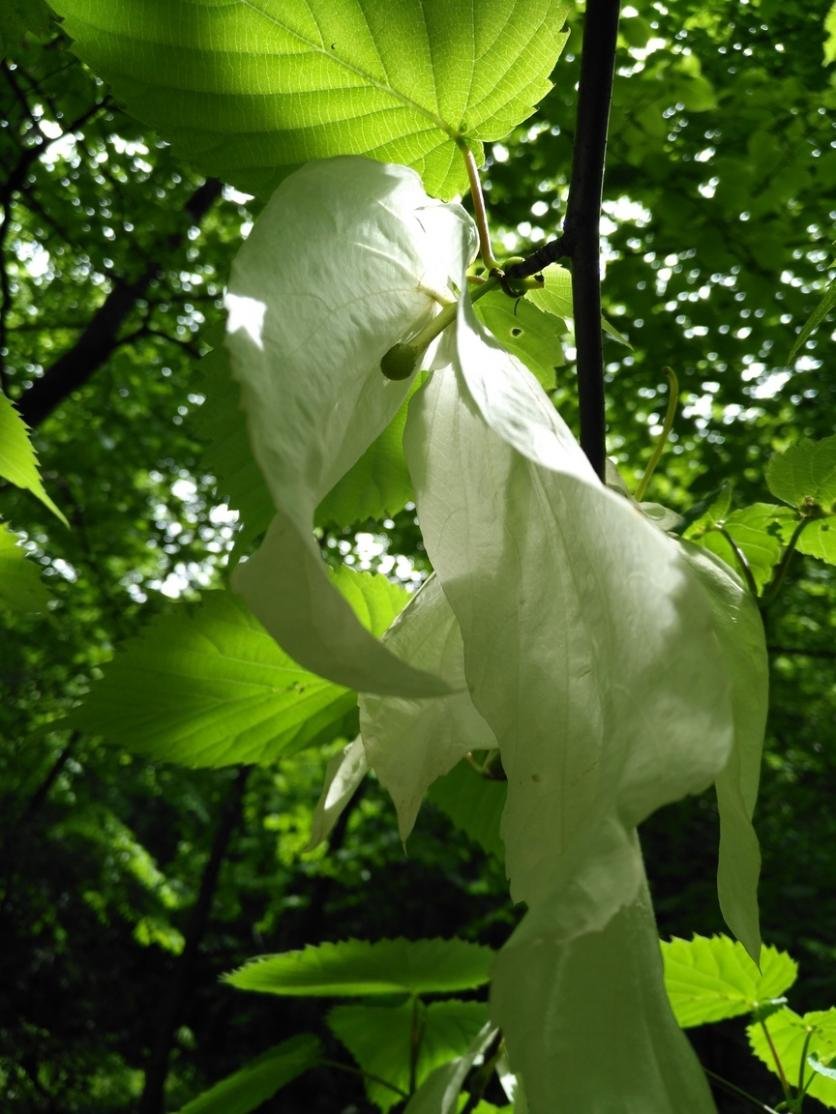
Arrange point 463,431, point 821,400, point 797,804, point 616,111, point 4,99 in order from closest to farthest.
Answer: point 463,431 → point 616,111 → point 4,99 → point 821,400 → point 797,804

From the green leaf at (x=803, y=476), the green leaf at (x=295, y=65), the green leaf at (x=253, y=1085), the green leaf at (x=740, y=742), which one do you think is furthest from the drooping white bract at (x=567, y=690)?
the green leaf at (x=253, y=1085)

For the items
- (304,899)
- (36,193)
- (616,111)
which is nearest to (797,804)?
(304,899)

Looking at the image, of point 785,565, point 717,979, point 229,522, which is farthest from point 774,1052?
point 229,522

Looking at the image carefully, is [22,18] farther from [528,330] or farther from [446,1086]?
[446,1086]

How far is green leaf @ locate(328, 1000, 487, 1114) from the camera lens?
42.4 inches

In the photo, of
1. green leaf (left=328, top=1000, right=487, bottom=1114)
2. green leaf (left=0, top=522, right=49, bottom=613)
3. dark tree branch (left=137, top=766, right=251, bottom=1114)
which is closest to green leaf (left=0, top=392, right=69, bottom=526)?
green leaf (left=0, top=522, right=49, bottom=613)

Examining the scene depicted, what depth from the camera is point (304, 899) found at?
430cm

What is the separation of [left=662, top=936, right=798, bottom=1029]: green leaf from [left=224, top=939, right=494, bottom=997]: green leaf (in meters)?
0.22

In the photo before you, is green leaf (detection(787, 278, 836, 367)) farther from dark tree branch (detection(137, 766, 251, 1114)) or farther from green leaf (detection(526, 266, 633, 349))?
dark tree branch (detection(137, 766, 251, 1114))

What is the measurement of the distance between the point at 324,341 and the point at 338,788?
6.3 inches

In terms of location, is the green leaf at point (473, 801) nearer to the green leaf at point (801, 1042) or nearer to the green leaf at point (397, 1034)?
the green leaf at point (801, 1042)

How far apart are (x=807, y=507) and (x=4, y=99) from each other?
2.24 metres

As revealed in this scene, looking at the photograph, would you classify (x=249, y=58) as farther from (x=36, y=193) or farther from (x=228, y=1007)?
(x=228, y=1007)

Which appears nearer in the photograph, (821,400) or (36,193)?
(821,400)
